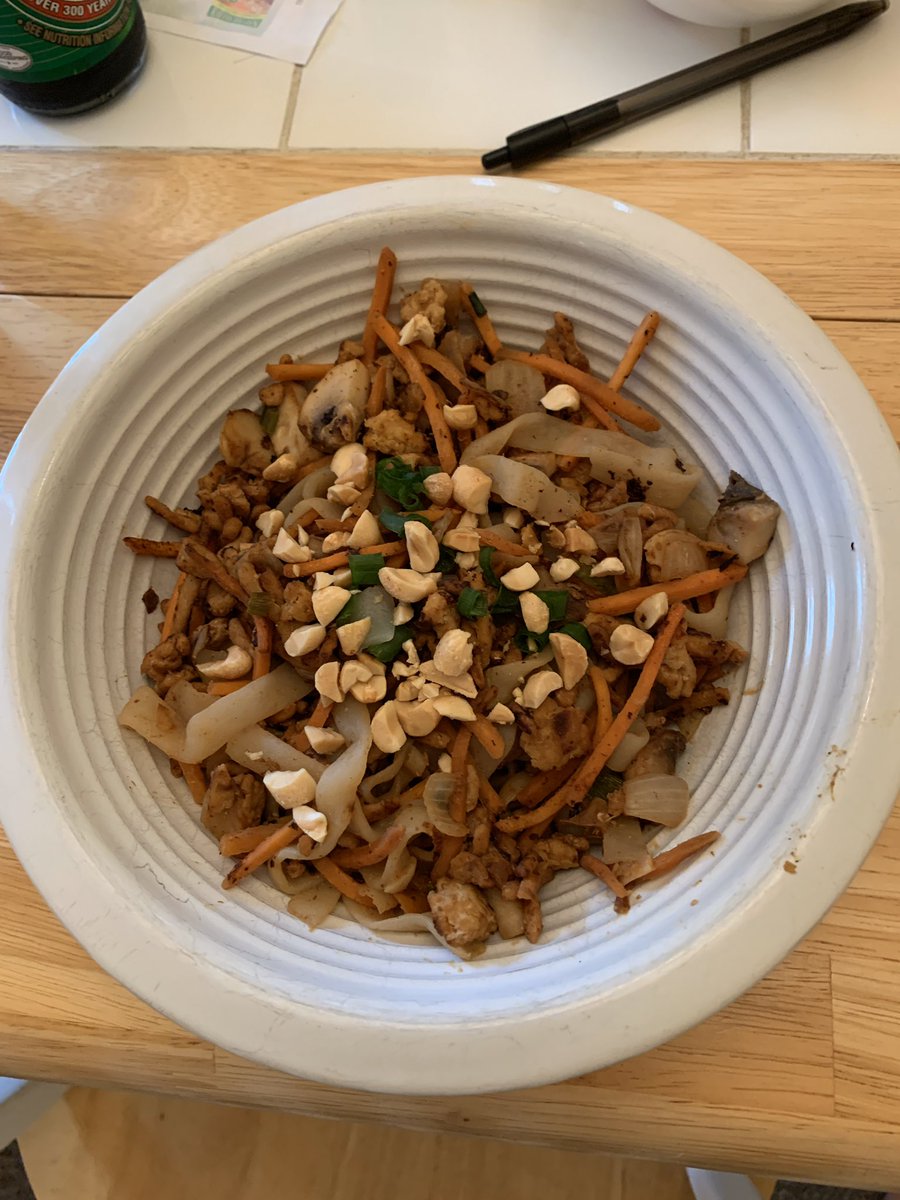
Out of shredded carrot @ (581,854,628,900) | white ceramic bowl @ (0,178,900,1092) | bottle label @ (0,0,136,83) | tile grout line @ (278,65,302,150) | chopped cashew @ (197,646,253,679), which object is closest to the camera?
white ceramic bowl @ (0,178,900,1092)

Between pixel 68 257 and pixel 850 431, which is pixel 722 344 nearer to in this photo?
pixel 850 431

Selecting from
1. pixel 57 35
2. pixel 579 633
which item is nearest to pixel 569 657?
pixel 579 633

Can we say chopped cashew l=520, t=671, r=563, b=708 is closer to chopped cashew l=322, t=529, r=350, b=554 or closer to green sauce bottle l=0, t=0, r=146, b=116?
chopped cashew l=322, t=529, r=350, b=554

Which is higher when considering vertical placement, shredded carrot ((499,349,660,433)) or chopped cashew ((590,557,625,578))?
shredded carrot ((499,349,660,433))

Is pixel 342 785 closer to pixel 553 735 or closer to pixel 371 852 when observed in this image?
pixel 371 852

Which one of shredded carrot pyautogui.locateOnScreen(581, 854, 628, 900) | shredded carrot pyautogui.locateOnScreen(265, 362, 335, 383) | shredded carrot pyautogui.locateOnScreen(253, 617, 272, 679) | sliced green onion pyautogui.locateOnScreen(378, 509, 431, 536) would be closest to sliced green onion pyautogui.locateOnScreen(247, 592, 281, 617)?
shredded carrot pyautogui.locateOnScreen(253, 617, 272, 679)
